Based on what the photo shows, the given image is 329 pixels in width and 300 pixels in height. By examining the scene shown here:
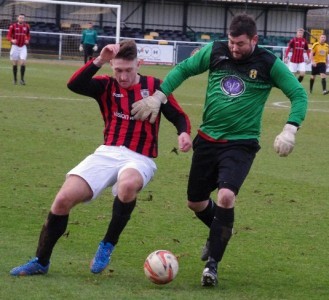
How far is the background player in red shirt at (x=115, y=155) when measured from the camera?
6.88m

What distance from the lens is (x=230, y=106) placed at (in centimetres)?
718

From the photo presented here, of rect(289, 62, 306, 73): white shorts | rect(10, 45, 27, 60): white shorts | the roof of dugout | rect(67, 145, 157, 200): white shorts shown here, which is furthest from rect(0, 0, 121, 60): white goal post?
rect(67, 145, 157, 200): white shorts

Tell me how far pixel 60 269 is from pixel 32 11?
138ft

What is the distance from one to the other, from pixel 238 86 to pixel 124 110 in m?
0.90

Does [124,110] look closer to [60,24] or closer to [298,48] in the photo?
[298,48]

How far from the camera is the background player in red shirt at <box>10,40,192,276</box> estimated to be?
6879 mm

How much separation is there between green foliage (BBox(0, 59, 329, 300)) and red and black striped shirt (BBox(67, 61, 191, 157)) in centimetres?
97

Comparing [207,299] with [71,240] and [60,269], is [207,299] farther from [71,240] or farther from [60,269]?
[71,240]

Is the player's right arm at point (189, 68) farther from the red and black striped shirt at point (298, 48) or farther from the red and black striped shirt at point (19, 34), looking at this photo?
the red and black striped shirt at point (298, 48)

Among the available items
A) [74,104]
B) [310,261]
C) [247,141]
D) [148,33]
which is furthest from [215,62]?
[148,33]

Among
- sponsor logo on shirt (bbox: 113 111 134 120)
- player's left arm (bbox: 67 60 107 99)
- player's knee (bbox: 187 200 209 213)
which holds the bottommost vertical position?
player's knee (bbox: 187 200 209 213)

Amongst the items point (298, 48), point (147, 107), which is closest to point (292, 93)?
point (147, 107)

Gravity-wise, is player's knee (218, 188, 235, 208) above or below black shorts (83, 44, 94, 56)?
below

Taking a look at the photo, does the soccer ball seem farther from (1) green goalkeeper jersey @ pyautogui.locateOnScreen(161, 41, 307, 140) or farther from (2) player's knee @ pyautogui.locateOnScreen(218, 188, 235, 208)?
(1) green goalkeeper jersey @ pyautogui.locateOnScreen(161, 41, 307, 140)
